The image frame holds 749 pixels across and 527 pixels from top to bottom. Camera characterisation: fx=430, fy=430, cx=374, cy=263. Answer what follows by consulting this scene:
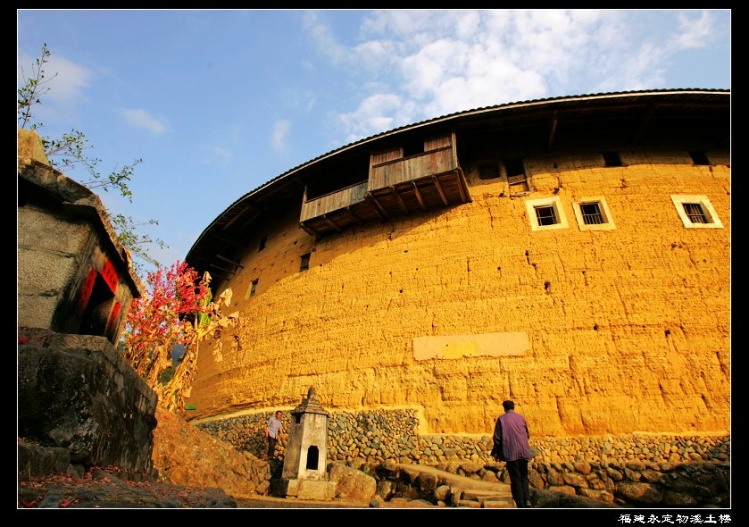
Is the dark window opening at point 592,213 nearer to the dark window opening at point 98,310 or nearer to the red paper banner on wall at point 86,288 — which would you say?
the dark window opening at point 98,310

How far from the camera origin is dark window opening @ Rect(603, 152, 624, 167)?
1257 centimetres

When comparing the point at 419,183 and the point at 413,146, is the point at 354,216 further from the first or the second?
the point at 413,146

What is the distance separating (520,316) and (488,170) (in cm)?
511

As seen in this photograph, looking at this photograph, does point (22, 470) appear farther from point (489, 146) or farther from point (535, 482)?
point (489, 146)

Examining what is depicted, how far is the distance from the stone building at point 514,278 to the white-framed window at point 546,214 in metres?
0.06

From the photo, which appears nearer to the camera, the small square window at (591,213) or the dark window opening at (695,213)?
the dark window opening at (695,213)

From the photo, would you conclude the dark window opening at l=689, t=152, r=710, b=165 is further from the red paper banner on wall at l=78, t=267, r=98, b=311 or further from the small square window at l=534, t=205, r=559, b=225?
the red paper banner on wall at l=78, t=267, r=98, b=311

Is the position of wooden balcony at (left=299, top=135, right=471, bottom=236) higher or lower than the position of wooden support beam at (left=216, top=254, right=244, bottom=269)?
higher

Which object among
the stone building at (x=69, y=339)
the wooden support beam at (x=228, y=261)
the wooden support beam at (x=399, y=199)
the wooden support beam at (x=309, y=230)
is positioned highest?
the wooden support beam at (x=399, y=199)

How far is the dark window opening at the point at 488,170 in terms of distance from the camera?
13.1m

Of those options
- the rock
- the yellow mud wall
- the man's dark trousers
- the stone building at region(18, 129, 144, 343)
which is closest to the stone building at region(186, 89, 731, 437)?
the yellow mud wall

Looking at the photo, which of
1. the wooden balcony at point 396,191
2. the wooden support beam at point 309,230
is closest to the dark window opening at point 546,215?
the wooden balcony at point 396,191

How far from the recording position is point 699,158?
1250 cm

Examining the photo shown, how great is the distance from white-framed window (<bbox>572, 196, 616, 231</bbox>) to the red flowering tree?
391 inches
